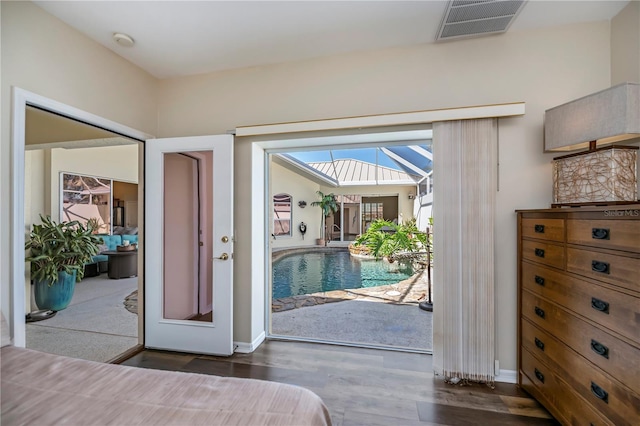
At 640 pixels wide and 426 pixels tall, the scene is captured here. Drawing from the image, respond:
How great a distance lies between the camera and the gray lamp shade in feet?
4.58

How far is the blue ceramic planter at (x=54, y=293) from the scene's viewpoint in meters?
3.71

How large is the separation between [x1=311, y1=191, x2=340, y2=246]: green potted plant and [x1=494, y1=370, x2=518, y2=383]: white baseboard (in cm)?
769

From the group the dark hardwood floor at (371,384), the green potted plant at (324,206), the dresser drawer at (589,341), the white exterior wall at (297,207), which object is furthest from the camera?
the green potted plant at (324,206)

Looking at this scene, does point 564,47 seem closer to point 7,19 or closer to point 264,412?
point 264,412

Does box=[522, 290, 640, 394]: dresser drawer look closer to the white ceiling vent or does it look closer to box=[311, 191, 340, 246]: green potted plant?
the white ceiling vent

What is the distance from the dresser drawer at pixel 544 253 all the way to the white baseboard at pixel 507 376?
918 millimetres

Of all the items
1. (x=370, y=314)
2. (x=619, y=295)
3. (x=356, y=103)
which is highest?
(x=356, y=103)

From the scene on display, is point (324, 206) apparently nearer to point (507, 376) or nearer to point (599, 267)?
point (507, 376)

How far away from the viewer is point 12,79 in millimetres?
1658

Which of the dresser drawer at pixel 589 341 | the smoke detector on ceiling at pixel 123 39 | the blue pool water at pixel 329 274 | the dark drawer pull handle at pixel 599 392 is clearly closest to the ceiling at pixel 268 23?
the smoke detector on ceiling at pixel 123 39

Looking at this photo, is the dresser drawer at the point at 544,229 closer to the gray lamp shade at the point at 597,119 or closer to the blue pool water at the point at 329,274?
the gray lamp shade at the point at 597,119

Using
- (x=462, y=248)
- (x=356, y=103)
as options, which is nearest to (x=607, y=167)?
(x=462, y=248)

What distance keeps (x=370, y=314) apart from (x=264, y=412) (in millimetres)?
2855

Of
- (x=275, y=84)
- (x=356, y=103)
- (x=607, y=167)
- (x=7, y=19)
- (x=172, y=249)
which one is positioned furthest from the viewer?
(x=172, y=249)
